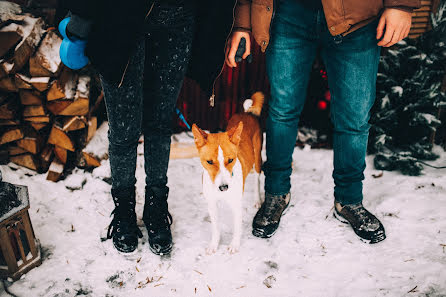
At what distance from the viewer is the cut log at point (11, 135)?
2557 millimetres

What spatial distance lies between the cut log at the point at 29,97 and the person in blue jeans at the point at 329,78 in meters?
1.54

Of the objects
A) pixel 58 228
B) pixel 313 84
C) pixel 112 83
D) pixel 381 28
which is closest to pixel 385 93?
pixel 313 84

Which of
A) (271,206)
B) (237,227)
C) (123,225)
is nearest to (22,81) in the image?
(123,225)

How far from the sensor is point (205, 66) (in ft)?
6.18

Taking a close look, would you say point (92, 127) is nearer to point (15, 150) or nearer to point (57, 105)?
point (57, 105)

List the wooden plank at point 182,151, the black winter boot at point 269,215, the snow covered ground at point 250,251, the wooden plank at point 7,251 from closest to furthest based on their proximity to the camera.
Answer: the wooden plank at point 7,251, the snow covered ground at point 250,251, the black winter boot at point 269,215, the wooden plank at point 182,151

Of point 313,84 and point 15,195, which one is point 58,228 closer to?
point 15,195

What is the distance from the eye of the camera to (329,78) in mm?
2020

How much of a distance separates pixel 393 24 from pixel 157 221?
1.74 m

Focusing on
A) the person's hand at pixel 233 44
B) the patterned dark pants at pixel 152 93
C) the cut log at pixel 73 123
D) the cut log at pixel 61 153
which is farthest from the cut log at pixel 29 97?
the person's hand at pixel 233 44

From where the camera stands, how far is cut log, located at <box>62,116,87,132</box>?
8.64 ft

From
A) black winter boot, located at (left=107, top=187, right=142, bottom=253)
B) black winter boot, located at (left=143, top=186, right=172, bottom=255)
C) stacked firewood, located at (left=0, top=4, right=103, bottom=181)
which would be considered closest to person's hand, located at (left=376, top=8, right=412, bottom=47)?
black winter boot, located at (left=143, top=186, right=172, bottom=255)

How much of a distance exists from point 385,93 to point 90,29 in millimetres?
2414

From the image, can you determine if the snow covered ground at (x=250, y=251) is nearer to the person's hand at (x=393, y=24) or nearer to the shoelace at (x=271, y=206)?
the shoelace at (x=271, y=206)
